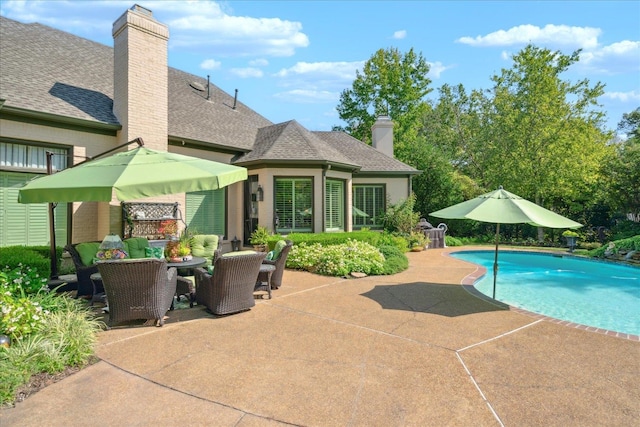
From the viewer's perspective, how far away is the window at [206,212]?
12383mm

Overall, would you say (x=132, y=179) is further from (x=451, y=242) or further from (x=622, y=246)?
(x=622, y=246)

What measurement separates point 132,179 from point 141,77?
22.5 feet

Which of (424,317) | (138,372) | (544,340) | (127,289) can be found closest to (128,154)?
(127,289)

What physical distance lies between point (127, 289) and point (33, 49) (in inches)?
385

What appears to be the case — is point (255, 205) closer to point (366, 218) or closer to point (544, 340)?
point (366, 218)

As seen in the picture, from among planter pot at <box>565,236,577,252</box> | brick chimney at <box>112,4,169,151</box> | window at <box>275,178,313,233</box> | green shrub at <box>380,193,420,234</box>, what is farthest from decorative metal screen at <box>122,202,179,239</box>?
planter pot at <box>565,236,577,252</box>

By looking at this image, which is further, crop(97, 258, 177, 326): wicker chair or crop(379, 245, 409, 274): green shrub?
crop(379, 245, 409, 274): green shrub

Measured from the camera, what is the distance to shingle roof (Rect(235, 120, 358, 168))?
12734mm

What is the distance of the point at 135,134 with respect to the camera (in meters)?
10.2

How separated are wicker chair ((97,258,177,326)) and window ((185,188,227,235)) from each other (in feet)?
21.6

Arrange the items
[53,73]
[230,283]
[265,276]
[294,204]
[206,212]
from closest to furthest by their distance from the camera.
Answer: [230,283]
[265,276]
[53,73]
[206,212]
[294,204]

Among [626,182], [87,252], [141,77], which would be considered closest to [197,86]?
[141,77]

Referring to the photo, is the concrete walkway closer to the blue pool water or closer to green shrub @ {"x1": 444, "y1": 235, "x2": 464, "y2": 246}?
the blue pool water

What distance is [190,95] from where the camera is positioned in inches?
589
